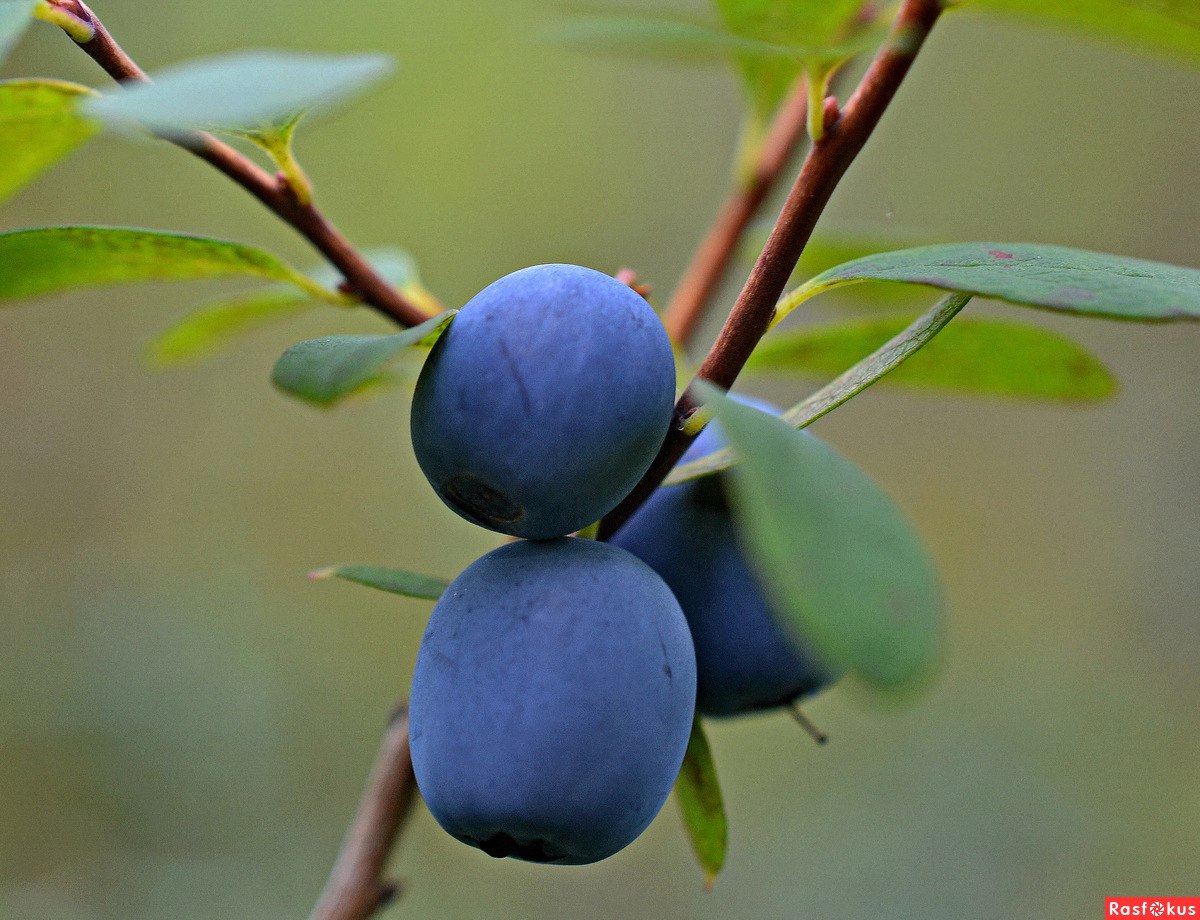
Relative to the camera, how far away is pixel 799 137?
108 cm

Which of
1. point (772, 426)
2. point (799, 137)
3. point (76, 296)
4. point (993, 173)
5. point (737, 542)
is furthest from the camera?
point (993, 173)

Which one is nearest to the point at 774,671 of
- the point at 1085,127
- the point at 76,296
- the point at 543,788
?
the point at 543,788

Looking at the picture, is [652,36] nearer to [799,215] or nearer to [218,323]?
[799,215]

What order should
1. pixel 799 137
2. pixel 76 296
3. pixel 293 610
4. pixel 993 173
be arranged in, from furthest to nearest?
pixel 993 173 → pixel 76 296 → pixel 293 610 → pixel 799 137

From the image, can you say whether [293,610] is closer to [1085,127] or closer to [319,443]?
[319,443]

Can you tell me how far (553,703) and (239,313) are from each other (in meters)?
0.64

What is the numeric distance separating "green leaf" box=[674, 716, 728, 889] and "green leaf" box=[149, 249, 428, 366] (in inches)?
21.0

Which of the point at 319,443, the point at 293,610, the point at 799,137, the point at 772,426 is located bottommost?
the point at 293,610

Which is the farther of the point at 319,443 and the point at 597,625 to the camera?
the point at 319,443

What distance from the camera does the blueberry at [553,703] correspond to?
52cm

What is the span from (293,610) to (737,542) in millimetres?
2285

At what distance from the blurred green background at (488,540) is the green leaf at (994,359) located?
1.62 metres

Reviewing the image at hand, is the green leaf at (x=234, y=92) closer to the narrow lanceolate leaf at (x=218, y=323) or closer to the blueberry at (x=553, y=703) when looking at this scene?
the blueberry at (x=553, y=703)

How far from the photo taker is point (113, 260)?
2.42 feet
